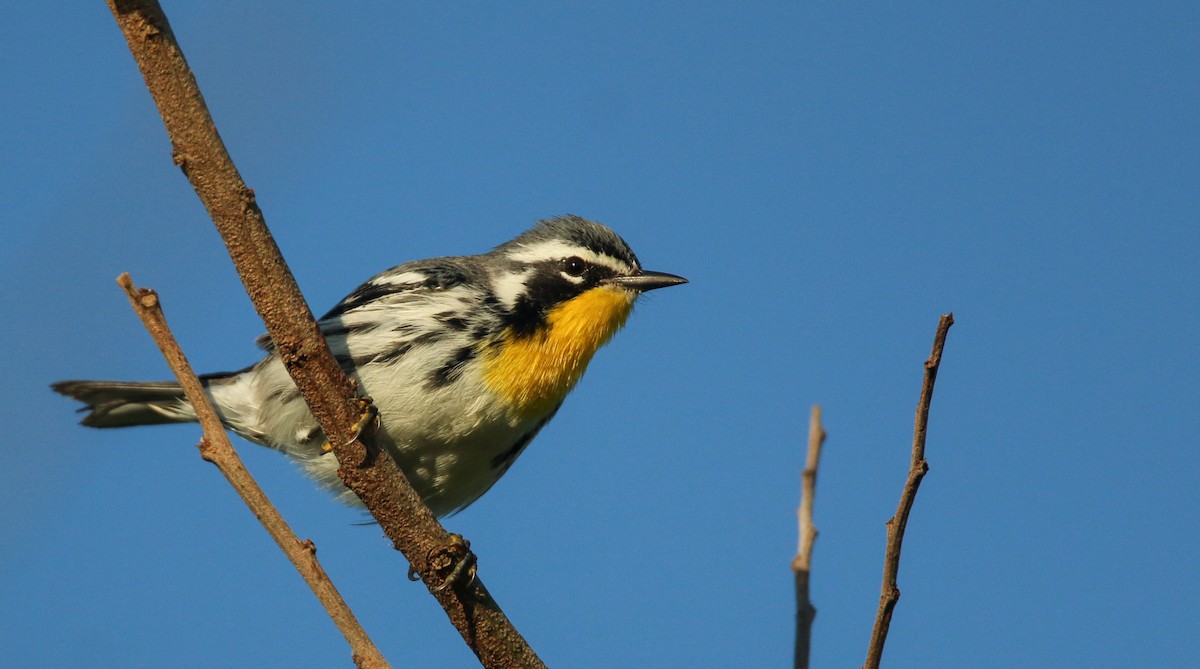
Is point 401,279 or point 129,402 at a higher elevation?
point 401,279

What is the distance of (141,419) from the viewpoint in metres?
7.09

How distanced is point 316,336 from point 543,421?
261cm

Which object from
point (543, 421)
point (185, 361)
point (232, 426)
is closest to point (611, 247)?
point (543, 421)

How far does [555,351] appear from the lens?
6.11m

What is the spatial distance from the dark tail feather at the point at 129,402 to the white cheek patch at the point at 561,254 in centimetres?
234

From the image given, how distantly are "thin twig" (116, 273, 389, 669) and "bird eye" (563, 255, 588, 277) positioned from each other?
11.1 ft

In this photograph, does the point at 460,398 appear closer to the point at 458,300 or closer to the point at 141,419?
the point at 458,300

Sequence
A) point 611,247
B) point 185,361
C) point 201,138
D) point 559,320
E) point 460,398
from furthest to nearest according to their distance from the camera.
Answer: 1. point 611,247
2. point 559,320
3. point 460,398
4. point 201,138
5. point 185,361

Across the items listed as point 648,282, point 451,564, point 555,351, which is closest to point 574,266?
point 648,282

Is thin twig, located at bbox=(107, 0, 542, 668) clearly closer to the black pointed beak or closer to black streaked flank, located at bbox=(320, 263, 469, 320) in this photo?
black streaked flank, located at bbox=(320, 263, 469, 320)

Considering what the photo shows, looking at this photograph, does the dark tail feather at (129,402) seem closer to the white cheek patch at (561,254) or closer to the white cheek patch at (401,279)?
the white cheek patch at (401,279)

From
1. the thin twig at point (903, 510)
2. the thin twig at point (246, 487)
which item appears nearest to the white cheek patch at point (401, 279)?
the thin twig at point (246, 487)

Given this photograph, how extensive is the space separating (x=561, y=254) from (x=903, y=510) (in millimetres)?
4286

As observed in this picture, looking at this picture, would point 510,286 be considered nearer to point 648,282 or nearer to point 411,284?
point 411,284
